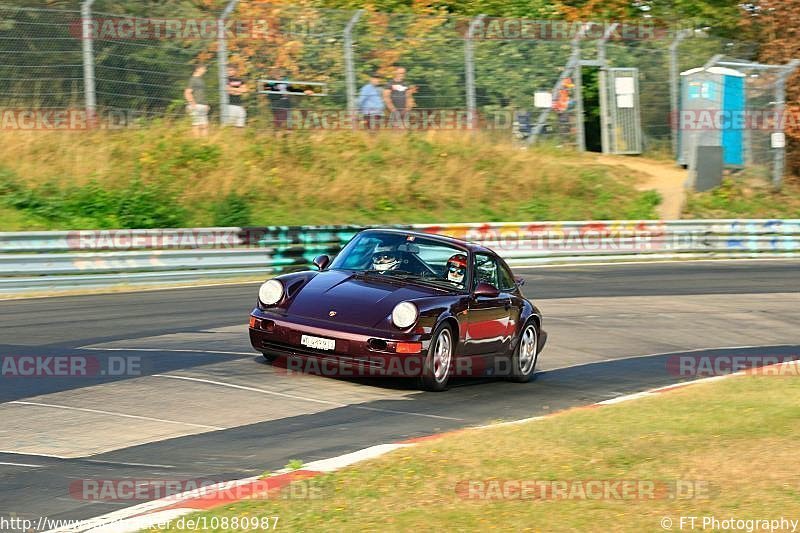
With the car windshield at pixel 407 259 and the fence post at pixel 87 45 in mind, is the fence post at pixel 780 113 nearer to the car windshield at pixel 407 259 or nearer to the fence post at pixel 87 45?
the fence post at pixel 87 45

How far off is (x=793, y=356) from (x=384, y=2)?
870 inches

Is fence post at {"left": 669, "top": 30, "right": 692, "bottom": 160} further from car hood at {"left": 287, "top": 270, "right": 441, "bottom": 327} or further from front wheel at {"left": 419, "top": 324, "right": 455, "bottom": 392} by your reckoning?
front wheel at {"left": 419, "top": 324, "right": 455, "bottom": 392}

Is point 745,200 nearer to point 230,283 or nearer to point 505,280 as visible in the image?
point 230,283

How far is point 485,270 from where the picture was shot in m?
11.9

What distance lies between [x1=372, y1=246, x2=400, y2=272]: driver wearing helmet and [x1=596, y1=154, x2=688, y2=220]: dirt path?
1880cm

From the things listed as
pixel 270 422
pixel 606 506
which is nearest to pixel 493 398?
pixel 270 422

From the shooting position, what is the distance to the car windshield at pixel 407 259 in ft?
37.2

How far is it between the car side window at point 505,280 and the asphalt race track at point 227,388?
98 centimetres

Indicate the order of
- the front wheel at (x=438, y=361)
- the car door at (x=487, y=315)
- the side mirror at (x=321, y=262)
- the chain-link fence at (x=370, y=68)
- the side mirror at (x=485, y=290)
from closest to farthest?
the front wheel at (x=438, y=361) < the side mirror at (x=485, y=290) < the car door at (x=487, y=315) < the side mirror at (x=321, y=262) < the chain-link fence at (x=370, y=68)

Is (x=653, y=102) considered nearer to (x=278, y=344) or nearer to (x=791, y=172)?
(x=791, y=172)

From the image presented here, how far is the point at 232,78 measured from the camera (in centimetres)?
2506

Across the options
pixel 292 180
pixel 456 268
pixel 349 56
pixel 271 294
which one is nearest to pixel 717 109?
pixel 349 56

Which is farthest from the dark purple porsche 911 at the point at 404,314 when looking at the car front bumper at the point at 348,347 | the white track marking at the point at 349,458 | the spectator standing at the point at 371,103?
the spectator standing at the point at 371,103

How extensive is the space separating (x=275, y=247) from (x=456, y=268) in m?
9.47
